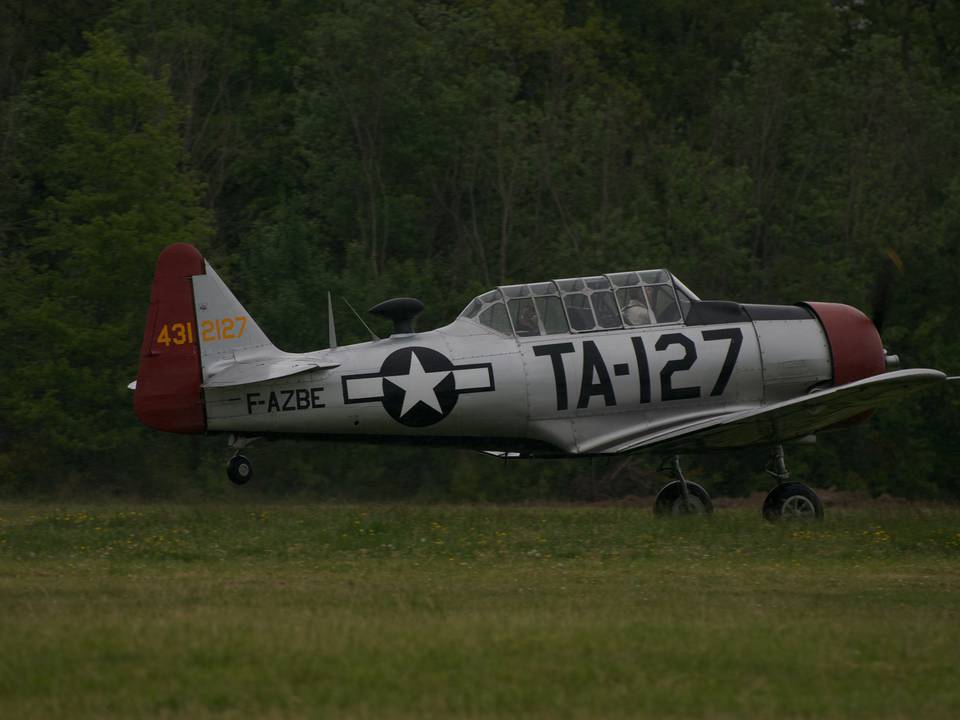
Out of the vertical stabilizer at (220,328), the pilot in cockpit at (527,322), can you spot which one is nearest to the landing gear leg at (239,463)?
the vertical stabilizer at (220,328)

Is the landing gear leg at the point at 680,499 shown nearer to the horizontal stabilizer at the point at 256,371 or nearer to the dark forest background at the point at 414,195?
the horizontal stabilizer at the point at 256,371

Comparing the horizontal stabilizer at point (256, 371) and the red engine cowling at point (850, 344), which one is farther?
the red engine cowling at point (850, 344)

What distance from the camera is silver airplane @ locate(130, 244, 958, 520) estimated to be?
1425cm

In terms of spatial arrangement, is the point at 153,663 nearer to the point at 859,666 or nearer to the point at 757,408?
the point at 859,666

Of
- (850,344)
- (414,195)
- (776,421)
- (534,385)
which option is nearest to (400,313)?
(534,385)

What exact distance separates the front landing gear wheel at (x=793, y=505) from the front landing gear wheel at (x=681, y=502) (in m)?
0.71

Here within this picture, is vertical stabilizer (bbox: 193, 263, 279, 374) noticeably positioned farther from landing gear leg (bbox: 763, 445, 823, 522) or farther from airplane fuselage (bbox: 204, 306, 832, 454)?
landing gear leg (bbox: 763, 445, 823, 522)

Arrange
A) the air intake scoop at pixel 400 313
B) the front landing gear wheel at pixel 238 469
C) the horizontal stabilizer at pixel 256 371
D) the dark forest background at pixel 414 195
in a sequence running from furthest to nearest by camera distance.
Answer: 1. the dark forest background at pixel 414 195
2. the air intake scoop at pixel 400 313
3. the front landing gear wheel at pixel 238 469
4. the horizontal stabilizer at pixel 256 371

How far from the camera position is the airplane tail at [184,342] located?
14.2m

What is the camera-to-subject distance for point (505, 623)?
851cm

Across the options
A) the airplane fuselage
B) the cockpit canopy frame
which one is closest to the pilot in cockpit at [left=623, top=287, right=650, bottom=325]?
the cockpit canopy frame

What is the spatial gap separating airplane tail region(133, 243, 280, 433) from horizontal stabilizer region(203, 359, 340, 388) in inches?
2.8

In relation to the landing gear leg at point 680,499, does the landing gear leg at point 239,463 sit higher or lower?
higher

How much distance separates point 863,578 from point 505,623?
12.2 ft
